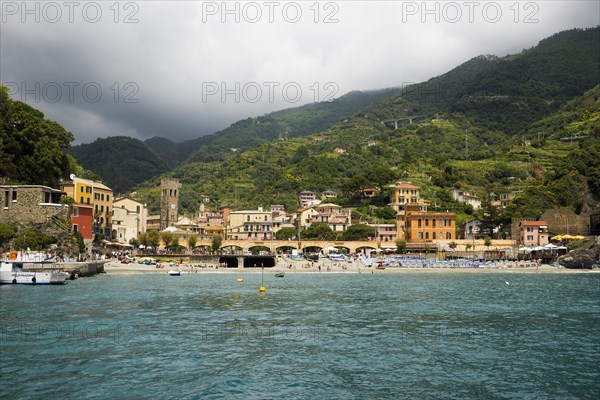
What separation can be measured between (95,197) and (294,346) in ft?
201

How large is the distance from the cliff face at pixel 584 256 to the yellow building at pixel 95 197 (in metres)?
67.8

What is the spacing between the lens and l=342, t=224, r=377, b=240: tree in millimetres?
92062

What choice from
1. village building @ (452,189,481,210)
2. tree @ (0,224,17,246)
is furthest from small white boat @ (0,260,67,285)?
village building @ (452,189,481,210)

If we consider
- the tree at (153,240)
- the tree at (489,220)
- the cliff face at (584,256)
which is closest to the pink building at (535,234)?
the tree at (489,220)

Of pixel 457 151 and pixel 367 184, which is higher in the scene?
pixel 457 151

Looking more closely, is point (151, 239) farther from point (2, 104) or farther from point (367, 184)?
point (367, 184)

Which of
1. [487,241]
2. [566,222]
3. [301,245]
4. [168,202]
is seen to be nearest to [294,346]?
[301,245]

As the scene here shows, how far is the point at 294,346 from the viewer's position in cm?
2339

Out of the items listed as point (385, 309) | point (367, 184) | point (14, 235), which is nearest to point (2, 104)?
point (14, 235)

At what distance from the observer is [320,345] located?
23594mm

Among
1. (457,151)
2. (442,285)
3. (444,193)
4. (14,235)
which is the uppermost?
(457,151)

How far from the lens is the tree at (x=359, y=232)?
92.1 meters

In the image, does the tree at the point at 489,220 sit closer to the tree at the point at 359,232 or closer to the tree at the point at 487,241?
the tree at the point at 487,241

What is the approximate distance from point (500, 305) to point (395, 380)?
74.2ft
